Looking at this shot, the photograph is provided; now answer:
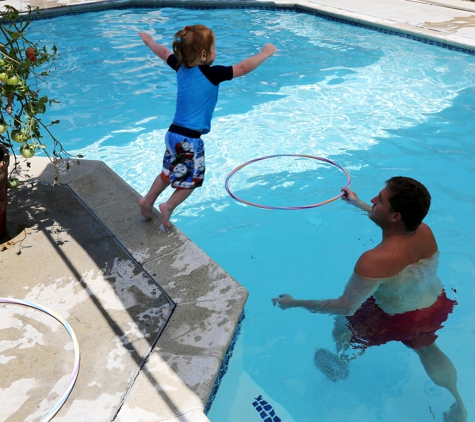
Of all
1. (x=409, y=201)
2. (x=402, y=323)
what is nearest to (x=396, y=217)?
(x=409, y=201)

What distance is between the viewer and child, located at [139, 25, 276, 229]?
3.69 metres

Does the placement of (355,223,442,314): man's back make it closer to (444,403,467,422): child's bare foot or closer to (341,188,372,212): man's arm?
(341,188,372,212): man's arm

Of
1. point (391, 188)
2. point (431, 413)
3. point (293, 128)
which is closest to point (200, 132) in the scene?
point (391, 188)

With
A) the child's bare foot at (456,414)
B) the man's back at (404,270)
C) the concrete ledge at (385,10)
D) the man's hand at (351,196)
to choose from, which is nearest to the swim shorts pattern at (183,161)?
the man's hand at (351,196)

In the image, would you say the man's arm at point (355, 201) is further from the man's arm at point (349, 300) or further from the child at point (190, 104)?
the child at point (190, 104)

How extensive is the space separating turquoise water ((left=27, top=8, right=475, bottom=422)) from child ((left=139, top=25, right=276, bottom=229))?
130cm

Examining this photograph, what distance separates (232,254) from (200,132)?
177 cm

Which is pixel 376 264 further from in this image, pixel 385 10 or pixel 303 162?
pixel 385 10

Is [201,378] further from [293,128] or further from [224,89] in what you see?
[224,89]

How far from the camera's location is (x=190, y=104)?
3.82m

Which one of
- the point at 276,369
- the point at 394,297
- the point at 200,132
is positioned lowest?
the point at 276,369

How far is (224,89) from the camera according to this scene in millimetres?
9125

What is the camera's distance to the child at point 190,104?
12.1ft

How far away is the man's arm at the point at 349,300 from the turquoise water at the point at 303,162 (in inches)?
21.1
